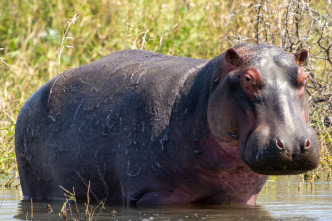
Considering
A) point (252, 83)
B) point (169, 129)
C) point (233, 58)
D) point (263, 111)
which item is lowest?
point (169, 129)

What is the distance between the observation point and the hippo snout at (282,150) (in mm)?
4383

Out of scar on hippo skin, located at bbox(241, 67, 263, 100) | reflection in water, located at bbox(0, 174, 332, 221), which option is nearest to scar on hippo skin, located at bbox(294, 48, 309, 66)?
scar on hippo skin, located at bbox(241, 67, 263, 100)

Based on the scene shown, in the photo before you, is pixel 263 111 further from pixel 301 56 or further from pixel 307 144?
pixel 301 56

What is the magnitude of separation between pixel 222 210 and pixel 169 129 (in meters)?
0.68

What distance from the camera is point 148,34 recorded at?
32.2ft

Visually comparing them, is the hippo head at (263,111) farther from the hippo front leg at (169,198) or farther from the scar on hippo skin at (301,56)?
the hippo front leg at (169,198)

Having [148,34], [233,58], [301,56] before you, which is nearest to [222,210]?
[233,58]

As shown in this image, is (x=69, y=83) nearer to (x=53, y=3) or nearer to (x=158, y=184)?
(x=158, y=184)

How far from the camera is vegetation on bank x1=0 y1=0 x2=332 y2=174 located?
8.04 metres

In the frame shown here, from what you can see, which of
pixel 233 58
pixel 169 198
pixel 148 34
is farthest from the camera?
pixel 148 34

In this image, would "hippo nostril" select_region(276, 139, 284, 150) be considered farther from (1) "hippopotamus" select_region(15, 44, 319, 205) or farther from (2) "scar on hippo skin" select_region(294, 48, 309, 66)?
(2) "scar on hippo skin" select_region(294, 48, 309, 66)

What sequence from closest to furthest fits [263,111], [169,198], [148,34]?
[263,111] < [169,198] < [148,34]

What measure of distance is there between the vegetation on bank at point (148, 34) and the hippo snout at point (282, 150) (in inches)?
112

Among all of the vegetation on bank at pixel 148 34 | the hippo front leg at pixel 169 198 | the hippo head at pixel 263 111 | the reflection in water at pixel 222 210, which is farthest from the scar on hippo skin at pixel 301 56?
the vegetation on bank at pixel 148 34
